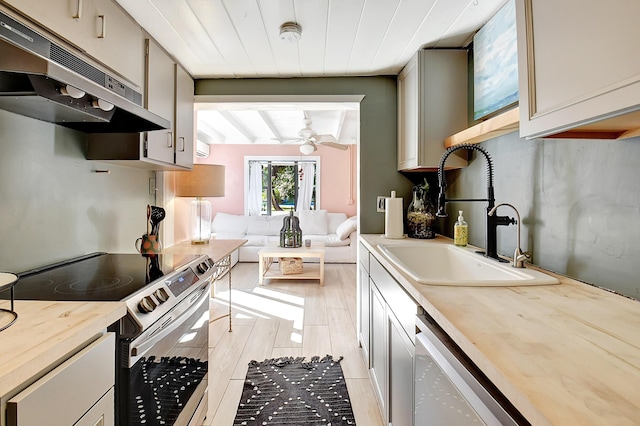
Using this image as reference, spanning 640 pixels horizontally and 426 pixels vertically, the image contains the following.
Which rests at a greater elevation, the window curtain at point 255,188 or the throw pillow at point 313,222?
the window curtain at point 255,188

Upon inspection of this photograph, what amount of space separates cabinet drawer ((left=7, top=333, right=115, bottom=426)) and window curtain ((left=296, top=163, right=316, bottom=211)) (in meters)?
6.36

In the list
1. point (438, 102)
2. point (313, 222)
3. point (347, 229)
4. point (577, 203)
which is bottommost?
point (347, 229)

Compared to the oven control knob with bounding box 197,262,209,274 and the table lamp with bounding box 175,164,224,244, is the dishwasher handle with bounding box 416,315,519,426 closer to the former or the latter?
the oven control knob with bounding box 197,262,209,274

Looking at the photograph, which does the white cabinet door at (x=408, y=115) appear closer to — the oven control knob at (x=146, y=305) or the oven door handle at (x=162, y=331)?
the oven door handle at (x=162, y=331)

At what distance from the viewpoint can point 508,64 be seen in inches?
62.8

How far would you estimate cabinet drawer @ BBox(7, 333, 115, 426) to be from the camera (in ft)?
2.09

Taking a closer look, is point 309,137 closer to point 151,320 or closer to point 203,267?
point 203,267

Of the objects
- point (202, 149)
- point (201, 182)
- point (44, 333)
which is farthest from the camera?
point (202, 149)

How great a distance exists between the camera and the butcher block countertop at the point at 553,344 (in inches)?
18.3

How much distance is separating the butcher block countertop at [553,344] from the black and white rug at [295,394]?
1.18m

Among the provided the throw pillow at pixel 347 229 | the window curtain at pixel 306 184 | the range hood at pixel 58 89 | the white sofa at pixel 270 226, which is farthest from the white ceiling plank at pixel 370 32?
the window curtain at pixel 306 184

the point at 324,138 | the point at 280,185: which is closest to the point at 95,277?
the point at 324,138

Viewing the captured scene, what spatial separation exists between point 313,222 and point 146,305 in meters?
5.53

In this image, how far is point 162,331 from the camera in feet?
3.95
